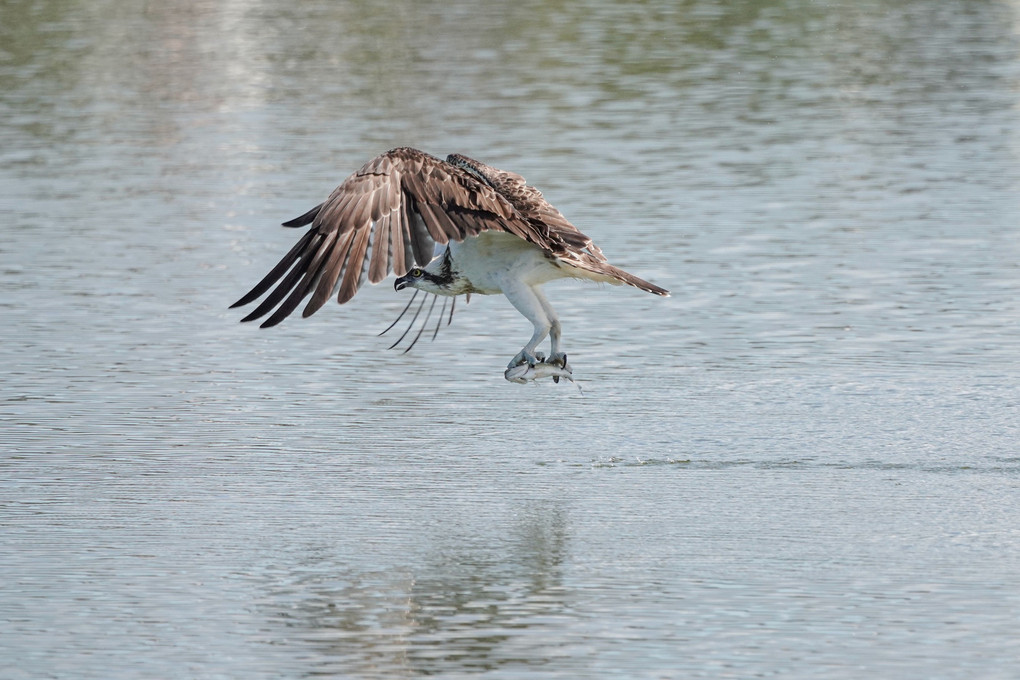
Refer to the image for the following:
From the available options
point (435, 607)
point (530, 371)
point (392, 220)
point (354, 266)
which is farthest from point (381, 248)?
point (435, 607)

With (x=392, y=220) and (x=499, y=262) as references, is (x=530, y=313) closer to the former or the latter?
(x=499, y=262)

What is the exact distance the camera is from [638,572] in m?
7.31

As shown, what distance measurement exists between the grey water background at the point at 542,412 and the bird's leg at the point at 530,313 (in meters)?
0.46

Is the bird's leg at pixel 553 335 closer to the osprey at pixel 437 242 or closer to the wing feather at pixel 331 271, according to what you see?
the osprey at pixel 437 242

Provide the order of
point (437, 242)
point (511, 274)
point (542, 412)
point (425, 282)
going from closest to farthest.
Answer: point (437, 242) → point (511, 274) → point (425, 282) → point (542, 412)

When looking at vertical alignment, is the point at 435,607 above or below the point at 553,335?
below

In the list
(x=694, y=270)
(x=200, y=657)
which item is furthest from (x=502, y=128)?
(x=200, y=657)

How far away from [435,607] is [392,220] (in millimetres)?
2041

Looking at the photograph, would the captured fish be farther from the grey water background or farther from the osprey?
the grey water background

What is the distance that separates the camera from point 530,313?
29.2ft

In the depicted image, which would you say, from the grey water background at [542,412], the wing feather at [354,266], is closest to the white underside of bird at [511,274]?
the grey water background at [542,412]

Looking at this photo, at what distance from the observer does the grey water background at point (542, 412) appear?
6.77 meters

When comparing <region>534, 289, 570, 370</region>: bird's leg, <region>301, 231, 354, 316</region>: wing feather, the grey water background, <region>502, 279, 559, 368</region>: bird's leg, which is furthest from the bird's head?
<region>301, 231, 354, 316</region>: wing feather

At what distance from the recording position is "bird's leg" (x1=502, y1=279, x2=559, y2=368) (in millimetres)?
8844
